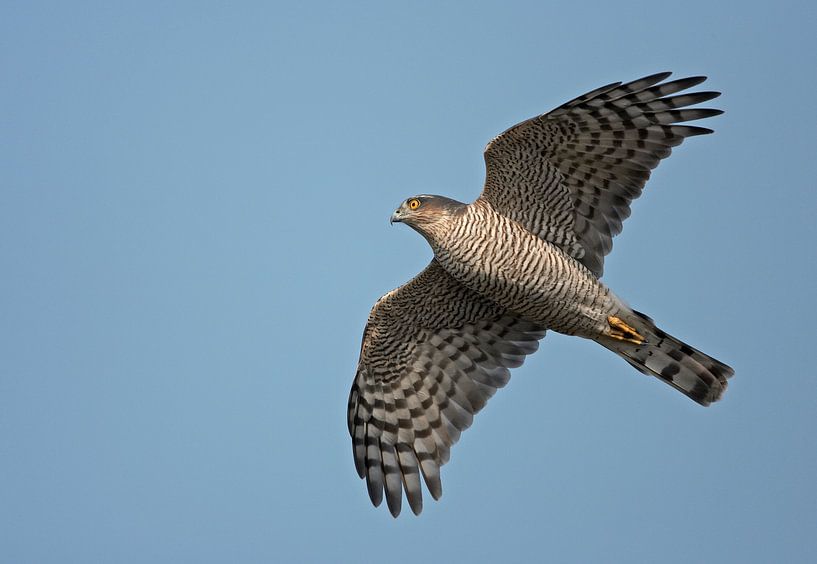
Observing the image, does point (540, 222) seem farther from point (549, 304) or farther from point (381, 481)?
point (381, 481)

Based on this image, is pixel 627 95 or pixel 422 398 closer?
pixel 627 95

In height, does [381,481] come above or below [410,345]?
below

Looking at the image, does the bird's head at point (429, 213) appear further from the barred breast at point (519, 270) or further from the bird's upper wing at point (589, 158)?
the bird's upper wing at point (589, 158)

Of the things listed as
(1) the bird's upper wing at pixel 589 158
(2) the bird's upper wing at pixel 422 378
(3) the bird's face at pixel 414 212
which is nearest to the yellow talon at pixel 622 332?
(1) the bird's upper wing at pixel 589 158

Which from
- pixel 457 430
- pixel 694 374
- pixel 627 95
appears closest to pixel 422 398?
pixel 457 430

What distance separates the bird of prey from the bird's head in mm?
13

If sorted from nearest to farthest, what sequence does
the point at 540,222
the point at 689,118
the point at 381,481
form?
the point at 689,118 → the point at 540,222 → the point at 381,481

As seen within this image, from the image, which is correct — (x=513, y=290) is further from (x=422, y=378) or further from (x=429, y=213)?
(x=422, y=378)

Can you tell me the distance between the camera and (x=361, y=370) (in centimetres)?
1259

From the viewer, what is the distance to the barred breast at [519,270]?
1091 centimetres

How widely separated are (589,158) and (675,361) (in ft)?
7.76

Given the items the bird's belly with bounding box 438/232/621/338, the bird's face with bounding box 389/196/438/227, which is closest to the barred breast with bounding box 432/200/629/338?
the bird's belly with bounding box 438/232/621/338

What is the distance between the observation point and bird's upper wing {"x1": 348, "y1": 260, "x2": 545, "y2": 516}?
12.1m

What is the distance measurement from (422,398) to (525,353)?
4.14 feet
